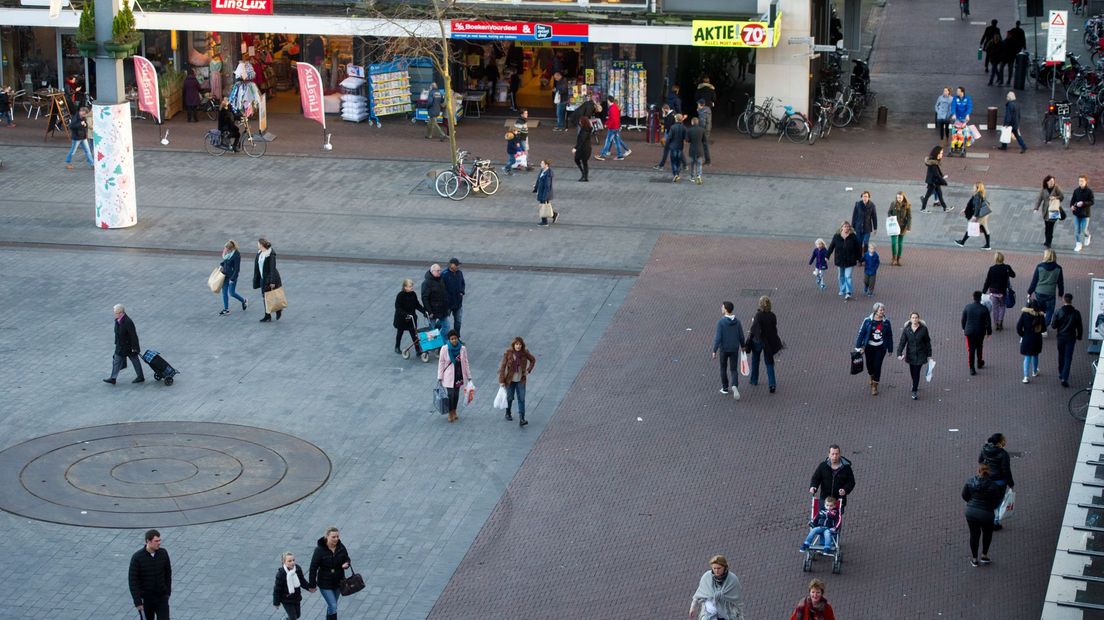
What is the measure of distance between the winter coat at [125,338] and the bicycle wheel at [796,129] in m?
21.2

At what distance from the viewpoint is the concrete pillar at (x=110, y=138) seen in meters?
29.3

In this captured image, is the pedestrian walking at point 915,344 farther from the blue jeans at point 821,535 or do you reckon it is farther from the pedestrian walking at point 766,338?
the blue jeans at point 821,535

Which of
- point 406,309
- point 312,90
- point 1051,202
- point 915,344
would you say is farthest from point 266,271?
point 1051,202

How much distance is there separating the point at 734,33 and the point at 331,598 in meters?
24.9

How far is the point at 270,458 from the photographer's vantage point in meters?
19.0

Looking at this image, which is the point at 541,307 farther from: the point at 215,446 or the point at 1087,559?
the point at 1087,559

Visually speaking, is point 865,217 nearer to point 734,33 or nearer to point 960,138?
point 960,138

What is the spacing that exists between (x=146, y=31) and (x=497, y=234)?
1727 centimetres

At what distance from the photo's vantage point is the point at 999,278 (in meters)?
23.5

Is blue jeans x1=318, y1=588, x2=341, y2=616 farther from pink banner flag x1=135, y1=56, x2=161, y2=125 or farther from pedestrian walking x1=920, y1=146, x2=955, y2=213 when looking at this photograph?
pink banner flag x1=135, y1=56, x2=161, y2=125

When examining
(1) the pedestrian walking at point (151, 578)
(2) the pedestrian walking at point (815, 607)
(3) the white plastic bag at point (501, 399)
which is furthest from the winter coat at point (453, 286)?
(2) the pedestrian walking at point (815, 607)

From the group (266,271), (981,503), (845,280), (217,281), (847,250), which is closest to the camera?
(981,503)

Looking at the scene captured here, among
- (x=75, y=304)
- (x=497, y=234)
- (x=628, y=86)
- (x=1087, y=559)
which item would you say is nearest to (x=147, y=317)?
(x=75, y=304)

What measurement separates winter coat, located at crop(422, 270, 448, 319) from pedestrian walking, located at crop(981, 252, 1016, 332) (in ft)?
26.9
